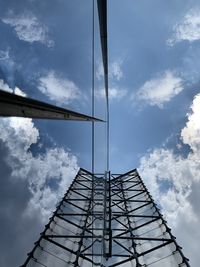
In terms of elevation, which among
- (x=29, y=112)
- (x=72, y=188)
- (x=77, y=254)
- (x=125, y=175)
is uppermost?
(x=125, y=175)

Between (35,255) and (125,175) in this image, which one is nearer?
(35,255)

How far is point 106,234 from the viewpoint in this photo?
12750 mm

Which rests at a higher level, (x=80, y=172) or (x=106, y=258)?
(x=80, y=172)

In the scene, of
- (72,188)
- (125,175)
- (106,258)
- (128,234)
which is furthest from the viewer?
(125,175)

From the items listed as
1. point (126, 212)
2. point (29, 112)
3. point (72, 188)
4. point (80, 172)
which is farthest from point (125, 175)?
point (29, 112)

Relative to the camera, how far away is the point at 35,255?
12.6m

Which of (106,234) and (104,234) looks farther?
(106,234)

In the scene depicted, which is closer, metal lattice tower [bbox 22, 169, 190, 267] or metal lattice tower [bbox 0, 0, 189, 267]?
metal lattice tower [bbox 0, 0, 189, 267]

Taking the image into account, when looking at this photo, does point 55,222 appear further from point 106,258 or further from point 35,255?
point 106,258

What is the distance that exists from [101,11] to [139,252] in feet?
29.1

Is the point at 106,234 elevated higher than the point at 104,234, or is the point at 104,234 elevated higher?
the point at 106,234

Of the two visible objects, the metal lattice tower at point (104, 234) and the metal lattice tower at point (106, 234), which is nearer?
the metal lattice tower at point (104, 234)

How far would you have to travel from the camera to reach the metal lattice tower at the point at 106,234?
1248cm

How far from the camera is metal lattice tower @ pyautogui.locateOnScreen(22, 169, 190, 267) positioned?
12.5m
